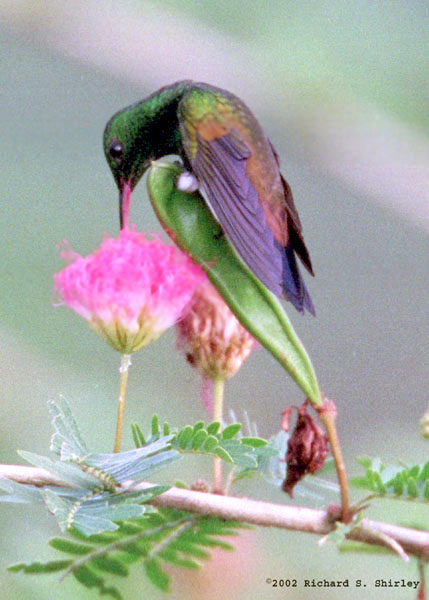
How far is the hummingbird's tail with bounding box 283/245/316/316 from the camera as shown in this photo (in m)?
1.14

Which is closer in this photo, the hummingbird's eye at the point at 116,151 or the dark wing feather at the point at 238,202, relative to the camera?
the dark wing feather at the point at 238,202

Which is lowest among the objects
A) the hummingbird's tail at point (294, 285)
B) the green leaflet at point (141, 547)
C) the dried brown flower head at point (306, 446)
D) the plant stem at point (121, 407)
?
the green leaflet at point (141, 547)

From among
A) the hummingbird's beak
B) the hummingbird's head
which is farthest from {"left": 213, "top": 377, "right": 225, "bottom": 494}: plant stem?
the hummingbird's head

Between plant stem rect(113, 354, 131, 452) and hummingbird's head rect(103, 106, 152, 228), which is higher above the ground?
hummingbird's head rect(103, 106, 152, 228)

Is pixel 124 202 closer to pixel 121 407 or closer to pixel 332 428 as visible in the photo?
pixel 121 407

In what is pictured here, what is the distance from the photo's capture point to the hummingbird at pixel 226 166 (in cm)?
112

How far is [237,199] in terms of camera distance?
1190 millimetres

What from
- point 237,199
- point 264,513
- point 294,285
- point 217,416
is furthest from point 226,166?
point 264,513

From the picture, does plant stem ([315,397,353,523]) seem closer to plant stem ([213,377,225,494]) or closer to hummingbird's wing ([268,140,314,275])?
plant stem ([213,377,225,494])

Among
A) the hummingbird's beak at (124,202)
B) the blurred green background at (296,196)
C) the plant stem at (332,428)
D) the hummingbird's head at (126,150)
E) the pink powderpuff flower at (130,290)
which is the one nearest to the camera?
the plant stem at (332,428)

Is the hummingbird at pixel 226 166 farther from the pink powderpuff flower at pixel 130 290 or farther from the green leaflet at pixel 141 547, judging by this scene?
the green leaflet at pixel 141 547

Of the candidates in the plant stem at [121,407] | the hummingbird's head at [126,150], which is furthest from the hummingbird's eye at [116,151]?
the plant stem at [121,407]

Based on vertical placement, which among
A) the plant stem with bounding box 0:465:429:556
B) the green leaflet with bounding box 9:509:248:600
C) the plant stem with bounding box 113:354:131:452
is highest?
the plant stem with bounding box 113:354:131:452

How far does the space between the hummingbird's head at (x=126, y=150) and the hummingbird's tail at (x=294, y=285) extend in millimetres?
345
